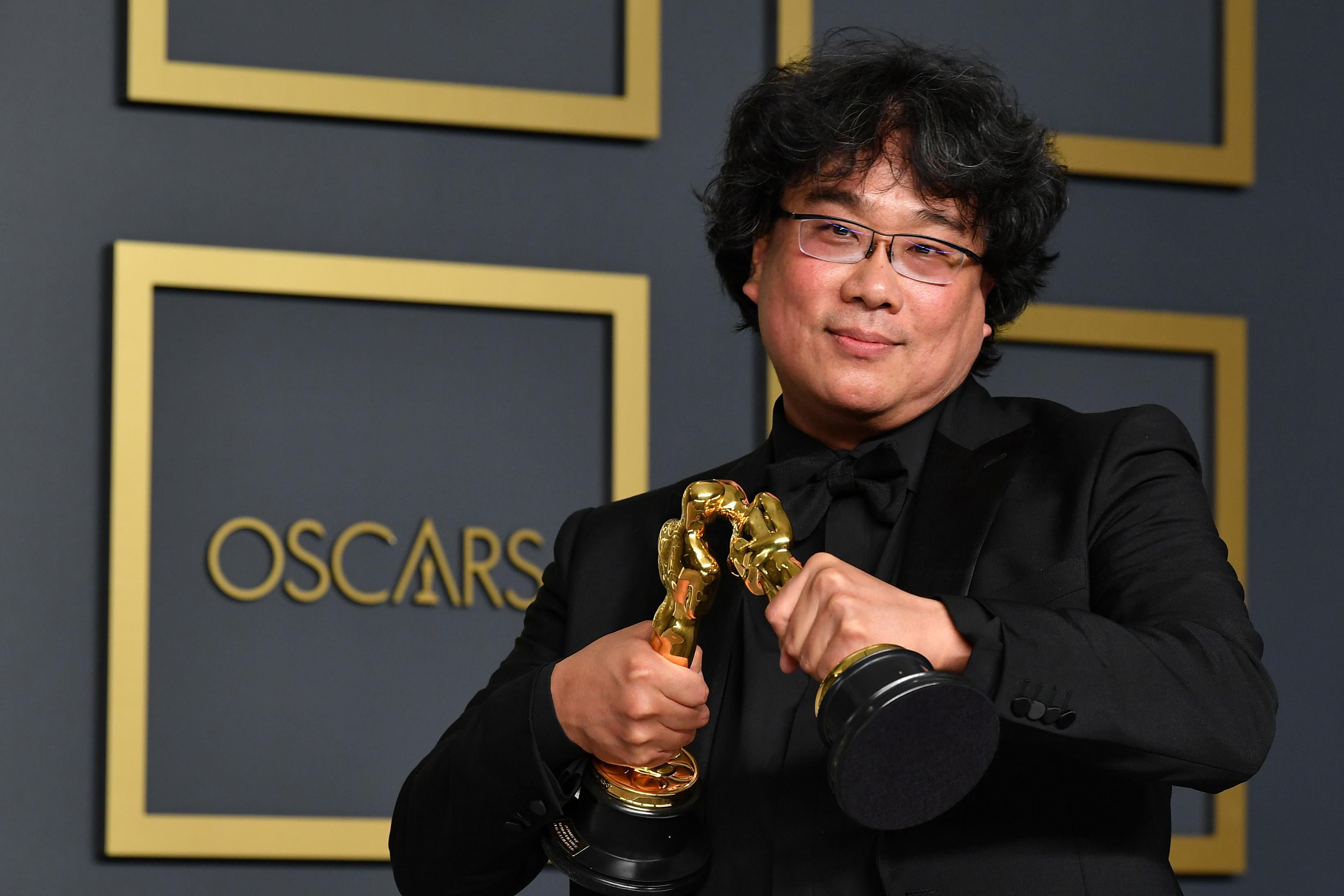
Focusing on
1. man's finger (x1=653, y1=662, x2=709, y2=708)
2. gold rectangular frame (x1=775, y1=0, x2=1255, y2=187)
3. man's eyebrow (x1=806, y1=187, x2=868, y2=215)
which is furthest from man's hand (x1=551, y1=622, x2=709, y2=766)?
gold rectangular frame (x1=775, y1=0, x2=1255, y2=187)

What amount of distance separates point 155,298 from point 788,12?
0.96 metres

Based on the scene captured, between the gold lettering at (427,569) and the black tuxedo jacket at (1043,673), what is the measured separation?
0.72m

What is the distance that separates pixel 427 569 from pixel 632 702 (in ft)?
3.65

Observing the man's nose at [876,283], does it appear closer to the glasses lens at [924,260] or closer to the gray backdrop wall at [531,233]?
the glasses lens at [924,260]

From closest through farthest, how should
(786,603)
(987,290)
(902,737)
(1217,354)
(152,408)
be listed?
(902,737) → (786,603) → (987,290) → (152,408) → (1217,354)

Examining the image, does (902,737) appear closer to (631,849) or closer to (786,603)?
(786,603)

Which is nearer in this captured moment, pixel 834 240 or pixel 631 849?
pixel 631 849

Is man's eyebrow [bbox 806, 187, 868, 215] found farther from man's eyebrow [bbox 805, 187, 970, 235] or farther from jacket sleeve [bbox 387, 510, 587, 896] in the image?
jacket sleeve [bbox 387, 510, 587, 896]

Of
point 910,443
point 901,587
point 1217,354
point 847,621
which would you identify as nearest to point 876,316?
point 910,443

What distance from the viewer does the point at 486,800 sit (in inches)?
52.6

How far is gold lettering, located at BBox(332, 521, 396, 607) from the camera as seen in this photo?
2.23 m

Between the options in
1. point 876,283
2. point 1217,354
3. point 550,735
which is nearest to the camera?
point 550,735

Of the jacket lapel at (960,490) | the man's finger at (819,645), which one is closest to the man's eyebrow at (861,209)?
the jacket lapel at (960,490)

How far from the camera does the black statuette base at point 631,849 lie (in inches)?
47.9
